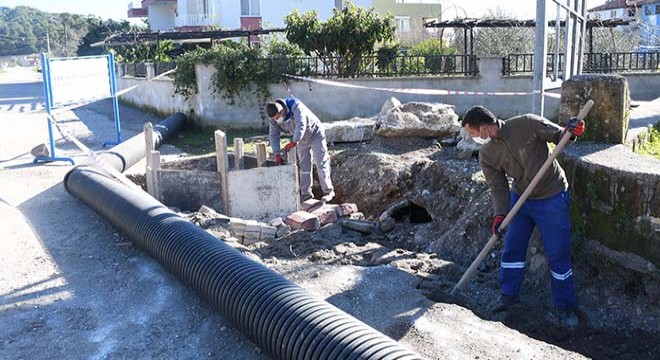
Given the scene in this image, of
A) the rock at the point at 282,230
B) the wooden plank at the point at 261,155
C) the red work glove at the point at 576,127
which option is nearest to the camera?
the red work glove at the point at 576,127

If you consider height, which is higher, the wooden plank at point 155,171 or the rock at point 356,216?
the wooden plank at point 155,171

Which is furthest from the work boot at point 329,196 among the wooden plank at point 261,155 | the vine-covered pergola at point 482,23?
the vine-covered pergola at point 482,23

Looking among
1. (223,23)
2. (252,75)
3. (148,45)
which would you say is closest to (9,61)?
(223,23)

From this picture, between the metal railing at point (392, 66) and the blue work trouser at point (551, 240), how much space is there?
9.85m

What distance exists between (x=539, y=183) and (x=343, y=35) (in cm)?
1039

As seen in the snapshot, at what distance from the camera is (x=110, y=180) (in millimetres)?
7684

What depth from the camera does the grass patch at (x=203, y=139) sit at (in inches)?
479

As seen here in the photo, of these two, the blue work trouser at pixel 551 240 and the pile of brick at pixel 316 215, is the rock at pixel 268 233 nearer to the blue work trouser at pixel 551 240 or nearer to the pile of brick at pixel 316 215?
the pile of brick at pixel 316 215

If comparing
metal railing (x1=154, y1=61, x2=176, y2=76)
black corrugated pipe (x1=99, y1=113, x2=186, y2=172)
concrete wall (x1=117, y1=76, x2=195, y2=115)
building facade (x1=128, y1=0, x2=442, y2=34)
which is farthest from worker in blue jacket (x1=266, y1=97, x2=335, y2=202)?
building facade (x1=128, y1=0, x2=442, y2=34)

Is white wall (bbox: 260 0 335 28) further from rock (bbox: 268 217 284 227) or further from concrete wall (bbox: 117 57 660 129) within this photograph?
rock (bbox: 268 217 284 227)

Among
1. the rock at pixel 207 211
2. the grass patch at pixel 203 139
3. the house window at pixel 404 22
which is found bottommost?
the rock at pixel 207 211

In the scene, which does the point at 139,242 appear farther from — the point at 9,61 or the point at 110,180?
the point at 9,61

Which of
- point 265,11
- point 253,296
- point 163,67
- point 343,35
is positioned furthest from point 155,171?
point 265,11

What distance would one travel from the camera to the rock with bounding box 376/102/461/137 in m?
10.3
